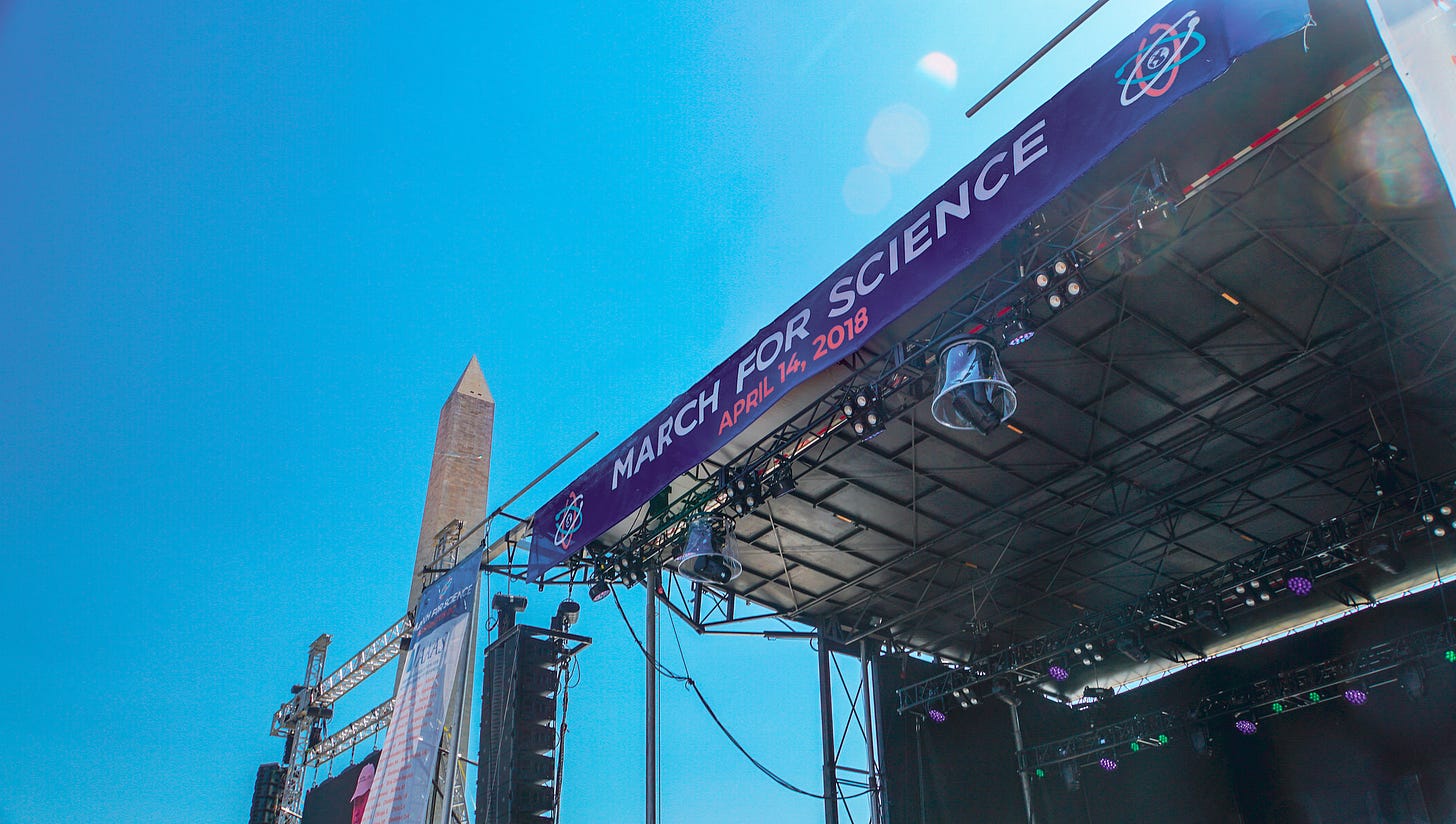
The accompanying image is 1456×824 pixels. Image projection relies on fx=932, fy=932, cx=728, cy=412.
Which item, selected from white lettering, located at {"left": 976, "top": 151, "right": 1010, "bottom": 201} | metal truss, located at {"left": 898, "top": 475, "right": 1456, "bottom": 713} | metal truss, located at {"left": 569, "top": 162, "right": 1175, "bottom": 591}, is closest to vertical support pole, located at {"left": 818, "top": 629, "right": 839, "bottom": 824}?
metal truss, located at {"left": 898, "top": 475, "right": 1456, "bottom": 713}

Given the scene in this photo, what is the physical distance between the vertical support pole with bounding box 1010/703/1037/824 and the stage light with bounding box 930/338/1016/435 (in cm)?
981

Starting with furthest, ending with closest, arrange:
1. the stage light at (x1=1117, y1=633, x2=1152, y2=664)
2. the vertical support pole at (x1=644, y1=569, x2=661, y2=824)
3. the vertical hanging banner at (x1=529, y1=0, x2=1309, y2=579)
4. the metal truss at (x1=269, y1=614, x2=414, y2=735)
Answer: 1. the metal truss at (x1=269, y1=614, x2=414, y2=735)
2. the stage light at (x1=1117, y1=633, x2=1152, y2=664)
3. the vertical support pole at (x1=644, y1=569, x2=661, y2=824)
4. the vertical hanging banner at (x1=529, y1=0, x2=1309, y2=579)

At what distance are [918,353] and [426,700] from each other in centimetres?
554

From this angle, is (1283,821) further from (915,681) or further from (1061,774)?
(915,681)

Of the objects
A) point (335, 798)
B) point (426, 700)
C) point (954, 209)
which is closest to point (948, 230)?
point (954, 209)

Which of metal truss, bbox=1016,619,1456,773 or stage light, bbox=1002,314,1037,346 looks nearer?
stage light, bbox=1002,314,1037,346

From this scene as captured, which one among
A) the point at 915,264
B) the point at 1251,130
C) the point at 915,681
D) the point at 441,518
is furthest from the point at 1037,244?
the point at 441,518

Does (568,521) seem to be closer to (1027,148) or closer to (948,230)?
(948,230)

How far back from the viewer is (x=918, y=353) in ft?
23.5

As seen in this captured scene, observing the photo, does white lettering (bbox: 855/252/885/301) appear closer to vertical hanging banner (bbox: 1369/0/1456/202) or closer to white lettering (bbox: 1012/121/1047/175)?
white lettering (bbox: 1012/121/1047/175)

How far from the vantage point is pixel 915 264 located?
6.46 m

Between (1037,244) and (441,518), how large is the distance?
12.7 meters

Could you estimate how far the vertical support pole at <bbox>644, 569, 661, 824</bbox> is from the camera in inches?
359

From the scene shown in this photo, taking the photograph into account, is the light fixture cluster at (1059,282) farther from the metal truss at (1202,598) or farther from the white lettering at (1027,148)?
the metal truss at (1202,598)
